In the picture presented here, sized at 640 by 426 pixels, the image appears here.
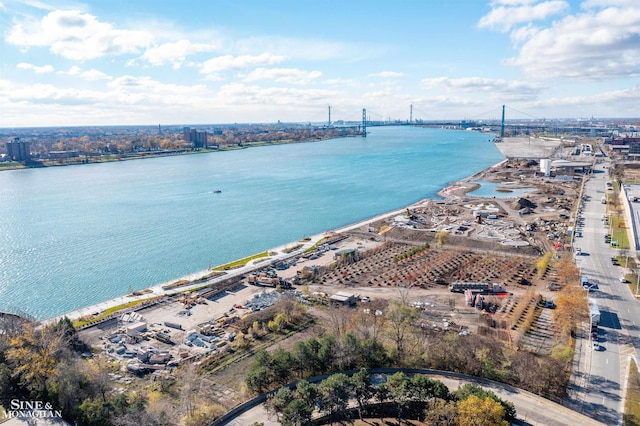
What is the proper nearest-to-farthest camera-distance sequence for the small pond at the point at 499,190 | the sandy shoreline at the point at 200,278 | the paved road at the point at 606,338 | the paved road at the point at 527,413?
1. the paved road at the point at 527,413
2. the paved road at the point at 606,338
3. the sandy shoreline at the point at 200,278
4. the small pond at the point at 499,190

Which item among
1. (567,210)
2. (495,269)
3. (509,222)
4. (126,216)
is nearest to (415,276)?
(495,269)

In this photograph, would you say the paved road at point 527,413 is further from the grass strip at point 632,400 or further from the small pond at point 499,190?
the small pond at point 499,190

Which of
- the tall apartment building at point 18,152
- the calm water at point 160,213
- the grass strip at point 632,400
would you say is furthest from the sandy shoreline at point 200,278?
the tall apartment building at point 18,152

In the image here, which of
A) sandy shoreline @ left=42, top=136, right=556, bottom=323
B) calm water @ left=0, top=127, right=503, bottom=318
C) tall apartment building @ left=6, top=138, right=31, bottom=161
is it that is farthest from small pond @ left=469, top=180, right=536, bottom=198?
A: tall apartment building @ left=6, top=138, right=31, bottom=161

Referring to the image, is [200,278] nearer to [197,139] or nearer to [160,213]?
[160,213]

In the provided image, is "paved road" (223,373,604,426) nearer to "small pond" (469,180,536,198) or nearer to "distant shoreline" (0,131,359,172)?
"small pond" (469,180,536,198)

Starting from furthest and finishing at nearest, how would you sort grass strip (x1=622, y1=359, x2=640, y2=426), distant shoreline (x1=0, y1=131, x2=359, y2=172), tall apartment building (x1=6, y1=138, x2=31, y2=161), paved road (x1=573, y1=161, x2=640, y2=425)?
1. tall apartment building (x1=6, y1=138, x2=31, y2=161)
2. distant shoreline (x1=0, y1=131, x2=359, y2=172)
3. paved road (x1=573, y1=161, x2=640, y2=425)
4. grass strip (x1=622, y1=359, x2=640, y2=426)

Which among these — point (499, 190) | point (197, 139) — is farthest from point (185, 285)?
point (197, 139)

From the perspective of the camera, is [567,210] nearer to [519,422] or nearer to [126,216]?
[519,422]
